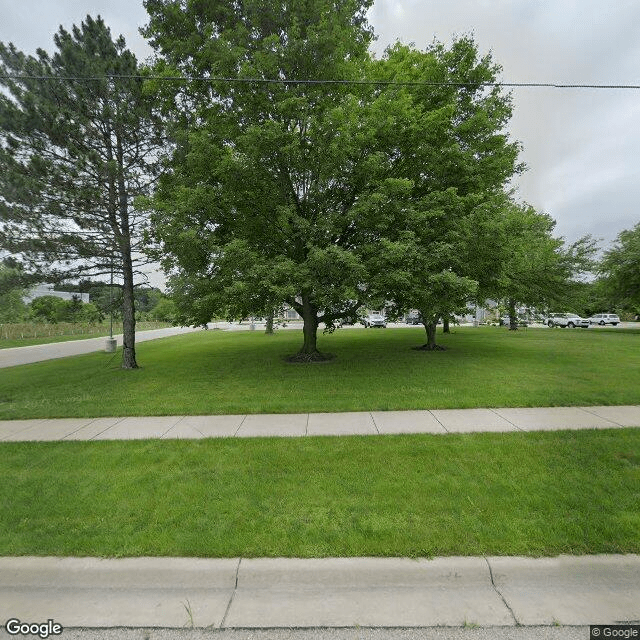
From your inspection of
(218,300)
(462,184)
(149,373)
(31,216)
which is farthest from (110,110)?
(462,184)

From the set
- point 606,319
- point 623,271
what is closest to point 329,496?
point 623,271

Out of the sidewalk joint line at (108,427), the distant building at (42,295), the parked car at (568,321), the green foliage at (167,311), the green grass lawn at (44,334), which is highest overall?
the distant building at (42,295)

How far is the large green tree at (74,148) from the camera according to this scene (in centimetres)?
972

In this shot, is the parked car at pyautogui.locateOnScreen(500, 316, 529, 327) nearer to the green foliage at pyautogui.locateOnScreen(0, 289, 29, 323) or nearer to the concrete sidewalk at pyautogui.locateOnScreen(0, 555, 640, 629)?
the concrete sidewalk at pyautogui.locateOnScreen(0, 555, 640, 629)

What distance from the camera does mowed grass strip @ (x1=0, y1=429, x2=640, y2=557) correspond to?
285 cm

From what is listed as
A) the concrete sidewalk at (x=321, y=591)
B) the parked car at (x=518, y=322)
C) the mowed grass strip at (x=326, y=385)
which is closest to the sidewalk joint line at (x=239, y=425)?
the mowed grass strip at (x=326, y=385)

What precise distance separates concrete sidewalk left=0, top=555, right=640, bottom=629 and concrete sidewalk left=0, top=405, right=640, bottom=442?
2601 millimetres

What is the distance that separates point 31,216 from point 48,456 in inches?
349

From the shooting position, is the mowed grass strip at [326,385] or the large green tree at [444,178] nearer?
the mowed grass strip at [326,385]

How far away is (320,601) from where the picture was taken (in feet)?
7.91

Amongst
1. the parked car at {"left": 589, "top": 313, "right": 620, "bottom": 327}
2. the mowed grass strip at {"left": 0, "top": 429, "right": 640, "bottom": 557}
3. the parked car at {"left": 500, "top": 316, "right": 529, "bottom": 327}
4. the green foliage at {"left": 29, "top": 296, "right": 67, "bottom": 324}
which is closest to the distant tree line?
the mowed grass strip at {"left": 0, "top": 429, "right": 640, "bottom": 557}

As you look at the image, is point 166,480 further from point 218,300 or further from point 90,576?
point 218,300

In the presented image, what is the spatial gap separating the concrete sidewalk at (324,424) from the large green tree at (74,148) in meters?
6.76

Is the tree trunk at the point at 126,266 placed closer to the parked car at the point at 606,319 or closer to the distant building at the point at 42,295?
the distant building at the point at 42,295
